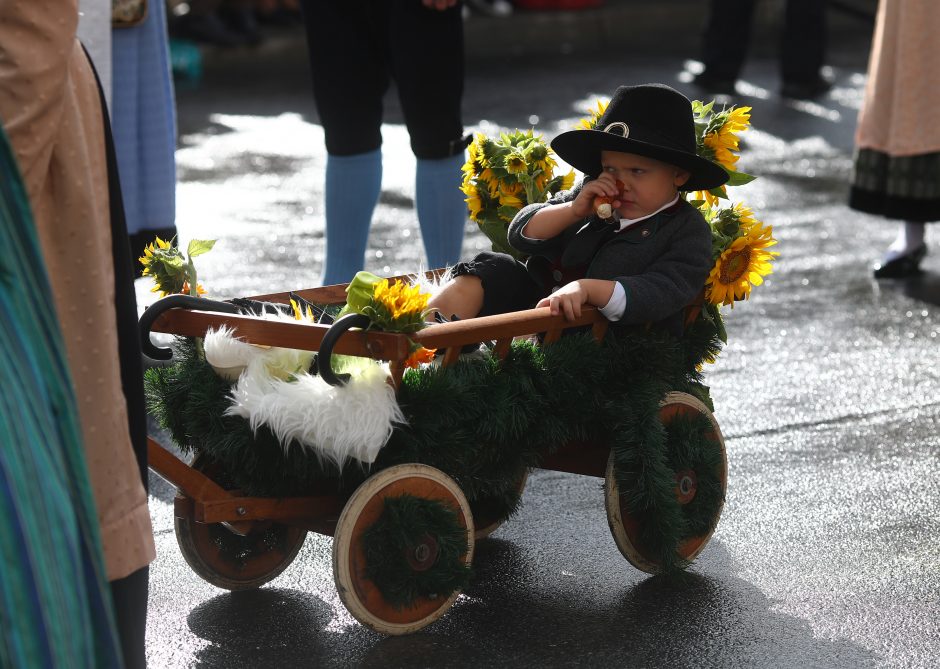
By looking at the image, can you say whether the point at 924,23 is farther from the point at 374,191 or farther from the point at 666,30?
the point at 666,30

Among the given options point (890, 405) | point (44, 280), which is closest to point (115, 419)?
point (44, 280)

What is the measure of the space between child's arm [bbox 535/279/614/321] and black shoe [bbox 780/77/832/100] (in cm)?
743

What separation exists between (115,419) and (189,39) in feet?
30.2

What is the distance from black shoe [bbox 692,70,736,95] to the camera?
10086 millimetres

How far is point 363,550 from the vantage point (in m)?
2.90

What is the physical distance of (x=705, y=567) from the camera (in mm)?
3414

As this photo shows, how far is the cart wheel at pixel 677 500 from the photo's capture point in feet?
10.6

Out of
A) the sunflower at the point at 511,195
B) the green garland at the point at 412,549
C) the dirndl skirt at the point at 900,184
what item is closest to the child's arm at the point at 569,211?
the sunflower at the point at 511,195

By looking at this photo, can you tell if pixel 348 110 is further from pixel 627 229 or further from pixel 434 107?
pixel 627 229

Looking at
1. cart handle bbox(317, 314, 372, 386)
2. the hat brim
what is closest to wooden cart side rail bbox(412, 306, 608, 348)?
cart handle bbox(317, 314, 372, 386)

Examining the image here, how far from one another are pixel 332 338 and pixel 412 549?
1.63 feet

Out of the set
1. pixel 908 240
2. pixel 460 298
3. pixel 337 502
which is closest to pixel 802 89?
pixel 908 240

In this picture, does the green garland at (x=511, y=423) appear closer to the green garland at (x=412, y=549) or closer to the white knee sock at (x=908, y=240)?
the green garland at (x=412, y=549)

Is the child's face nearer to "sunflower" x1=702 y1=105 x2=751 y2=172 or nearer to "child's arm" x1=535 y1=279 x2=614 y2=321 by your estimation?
"sunflower" x1=702 y1=105 x2=751 y2=172
